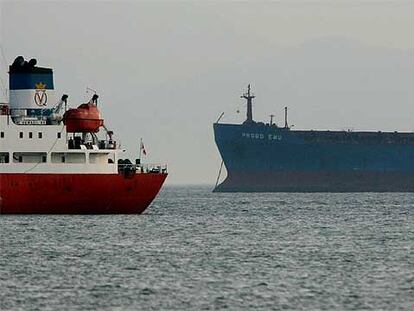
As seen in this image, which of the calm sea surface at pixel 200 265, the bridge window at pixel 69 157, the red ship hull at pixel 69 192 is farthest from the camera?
the bridge window at pixel 69 157

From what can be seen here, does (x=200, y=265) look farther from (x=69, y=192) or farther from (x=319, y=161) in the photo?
(x=319, y=161)

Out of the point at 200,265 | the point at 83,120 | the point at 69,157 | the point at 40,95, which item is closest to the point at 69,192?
the point at 69,157

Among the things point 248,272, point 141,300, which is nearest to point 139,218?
point 248,272

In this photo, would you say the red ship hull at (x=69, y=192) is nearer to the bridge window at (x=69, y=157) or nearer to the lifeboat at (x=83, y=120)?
the bridge window at (x=69, y=157)

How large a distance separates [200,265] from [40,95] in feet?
89.1

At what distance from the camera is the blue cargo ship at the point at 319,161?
157 m

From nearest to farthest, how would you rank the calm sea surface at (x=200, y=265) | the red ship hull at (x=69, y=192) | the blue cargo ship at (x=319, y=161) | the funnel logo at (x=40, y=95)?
the calm sea surface at (x=200, y=265) < the red ship hull at (x=69, y=192) < the funnel logo at (x=40, y=95) < the blue cargo ship at (x=319, y=161)

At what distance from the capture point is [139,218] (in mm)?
67750

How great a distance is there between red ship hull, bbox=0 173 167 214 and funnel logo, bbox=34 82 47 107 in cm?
440

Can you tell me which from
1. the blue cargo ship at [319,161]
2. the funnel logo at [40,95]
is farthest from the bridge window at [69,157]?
the blue cargo ship at [319,161]

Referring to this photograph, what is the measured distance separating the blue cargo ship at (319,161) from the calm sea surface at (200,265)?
8955cm

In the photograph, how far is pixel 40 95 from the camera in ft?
224

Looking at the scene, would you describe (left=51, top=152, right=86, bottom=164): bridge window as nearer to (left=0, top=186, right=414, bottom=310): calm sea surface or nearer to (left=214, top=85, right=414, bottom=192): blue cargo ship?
(left=0, top=186, right=414, bottom=310): calm sea surface

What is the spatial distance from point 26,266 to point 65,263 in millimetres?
1462
